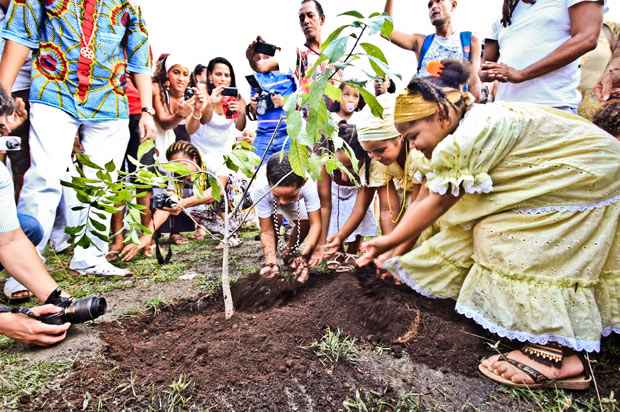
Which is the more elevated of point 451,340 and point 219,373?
point 219,373

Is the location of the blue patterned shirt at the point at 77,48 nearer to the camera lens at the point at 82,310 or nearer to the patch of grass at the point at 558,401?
the camera lens at the point at 82,310

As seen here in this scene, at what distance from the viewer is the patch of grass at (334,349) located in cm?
169

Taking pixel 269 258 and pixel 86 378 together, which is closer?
pixel 86 378

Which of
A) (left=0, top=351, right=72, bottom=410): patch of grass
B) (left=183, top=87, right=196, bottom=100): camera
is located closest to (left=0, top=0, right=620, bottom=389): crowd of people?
(left=0, top=351, right=72, bottom=410): patch of grass

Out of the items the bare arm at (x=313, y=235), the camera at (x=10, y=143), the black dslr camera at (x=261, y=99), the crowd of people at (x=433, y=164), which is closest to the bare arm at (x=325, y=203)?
the crowd of people at (x=433, y=164)

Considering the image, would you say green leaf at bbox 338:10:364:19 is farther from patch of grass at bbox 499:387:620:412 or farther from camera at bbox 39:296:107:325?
camera at bbox 39:296:107:325

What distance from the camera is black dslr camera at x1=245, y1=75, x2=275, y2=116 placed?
159 inches

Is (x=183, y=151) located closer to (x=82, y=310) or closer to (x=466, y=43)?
(x=82, y=310)

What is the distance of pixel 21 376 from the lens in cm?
162

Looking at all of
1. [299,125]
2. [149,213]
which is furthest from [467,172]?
[149,213]

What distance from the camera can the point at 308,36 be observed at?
3.83 meters

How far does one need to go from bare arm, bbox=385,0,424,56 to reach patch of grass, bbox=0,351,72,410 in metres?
3.36

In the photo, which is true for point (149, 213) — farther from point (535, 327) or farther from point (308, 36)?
point (535, 327)

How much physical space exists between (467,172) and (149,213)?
313 cm
